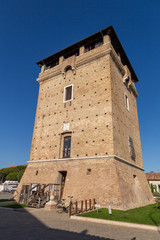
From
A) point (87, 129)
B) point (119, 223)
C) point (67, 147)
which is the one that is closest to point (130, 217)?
point (119, 223)

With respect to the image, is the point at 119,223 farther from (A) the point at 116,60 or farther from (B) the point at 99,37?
(B) the point at 99,37

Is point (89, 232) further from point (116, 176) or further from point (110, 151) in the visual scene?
point (110, 151)

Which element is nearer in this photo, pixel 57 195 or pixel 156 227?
pixel 156 227

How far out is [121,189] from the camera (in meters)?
11.1

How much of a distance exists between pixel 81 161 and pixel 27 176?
6115 mm

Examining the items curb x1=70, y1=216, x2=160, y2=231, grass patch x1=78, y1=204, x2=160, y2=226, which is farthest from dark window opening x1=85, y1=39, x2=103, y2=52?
curb x1=70, y1=216, x2=160, y2=231

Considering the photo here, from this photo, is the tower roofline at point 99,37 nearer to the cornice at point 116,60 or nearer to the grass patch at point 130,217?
the cornice at point 116,60

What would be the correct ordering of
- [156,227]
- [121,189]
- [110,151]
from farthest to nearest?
[110,151], [121,189], [156,227]

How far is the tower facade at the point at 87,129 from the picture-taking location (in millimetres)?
12102

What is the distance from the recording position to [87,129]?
564 inches

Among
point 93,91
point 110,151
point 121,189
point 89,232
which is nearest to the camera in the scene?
point 89,232

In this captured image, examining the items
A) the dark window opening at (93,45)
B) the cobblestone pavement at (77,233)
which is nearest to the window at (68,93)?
the dark window opening at (93,45)

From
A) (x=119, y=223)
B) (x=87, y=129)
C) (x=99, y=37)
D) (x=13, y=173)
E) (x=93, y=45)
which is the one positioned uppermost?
(x=99, y=37)

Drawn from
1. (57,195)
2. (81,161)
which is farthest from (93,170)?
(57,195)
